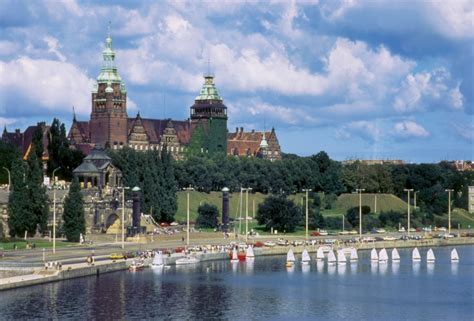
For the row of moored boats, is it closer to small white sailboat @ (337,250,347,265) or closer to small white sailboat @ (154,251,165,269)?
small white sailboat @ (337,250,347,265)

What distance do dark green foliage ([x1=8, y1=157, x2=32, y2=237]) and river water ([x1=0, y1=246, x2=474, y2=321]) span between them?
74.8 feet

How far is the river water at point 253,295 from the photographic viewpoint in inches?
4225

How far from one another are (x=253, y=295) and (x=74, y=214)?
45.9 m

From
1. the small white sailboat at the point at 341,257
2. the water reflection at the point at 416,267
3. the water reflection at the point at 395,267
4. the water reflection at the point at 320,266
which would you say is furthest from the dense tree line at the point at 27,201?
the water reflection at the point at 416,267

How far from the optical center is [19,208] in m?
158

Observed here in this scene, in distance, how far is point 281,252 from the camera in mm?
175250

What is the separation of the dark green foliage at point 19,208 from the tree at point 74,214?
436cm

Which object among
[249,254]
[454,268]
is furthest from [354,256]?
[454,268]

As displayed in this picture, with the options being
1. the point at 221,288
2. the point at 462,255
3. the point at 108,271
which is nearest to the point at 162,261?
the point at 108,271

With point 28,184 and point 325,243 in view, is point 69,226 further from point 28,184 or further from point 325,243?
point 325,243

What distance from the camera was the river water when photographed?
107 metres

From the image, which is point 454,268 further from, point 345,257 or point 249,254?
point 249,254

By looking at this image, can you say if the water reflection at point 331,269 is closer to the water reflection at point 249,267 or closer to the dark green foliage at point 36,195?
the water reflection at point 249,267

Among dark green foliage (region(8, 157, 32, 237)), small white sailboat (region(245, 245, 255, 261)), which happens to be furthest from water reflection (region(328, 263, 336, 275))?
dark green foliage (region(8, 157, 32, 237))
